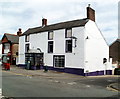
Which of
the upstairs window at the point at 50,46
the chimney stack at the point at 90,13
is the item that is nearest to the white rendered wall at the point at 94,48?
the chimney stack at the point at 90,13

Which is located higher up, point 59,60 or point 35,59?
point 35,59

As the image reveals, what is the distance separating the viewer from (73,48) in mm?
24406

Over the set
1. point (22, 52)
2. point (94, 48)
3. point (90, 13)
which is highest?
point (90, 13)

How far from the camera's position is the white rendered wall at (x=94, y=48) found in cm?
2392

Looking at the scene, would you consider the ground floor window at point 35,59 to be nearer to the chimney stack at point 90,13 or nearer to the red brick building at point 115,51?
the chimney stack at point 90,13

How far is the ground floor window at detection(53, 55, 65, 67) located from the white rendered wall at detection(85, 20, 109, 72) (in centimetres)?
420

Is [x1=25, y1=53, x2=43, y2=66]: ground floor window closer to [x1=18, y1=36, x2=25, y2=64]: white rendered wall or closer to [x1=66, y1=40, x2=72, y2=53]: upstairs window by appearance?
[x1=18, y1=36, x2=25, y2=64]: white rendered wall

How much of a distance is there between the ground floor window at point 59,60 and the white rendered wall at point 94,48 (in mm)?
4200

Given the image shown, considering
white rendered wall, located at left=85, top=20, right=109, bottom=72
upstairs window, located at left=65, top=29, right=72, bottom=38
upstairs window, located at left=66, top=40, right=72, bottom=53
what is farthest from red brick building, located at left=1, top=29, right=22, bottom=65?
white rendered wall, located at left=85, top=20, right=109, bottom=72

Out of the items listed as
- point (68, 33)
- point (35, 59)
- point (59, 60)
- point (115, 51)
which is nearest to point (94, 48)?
point (68, 33)

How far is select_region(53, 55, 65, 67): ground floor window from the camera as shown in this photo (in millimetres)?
25641

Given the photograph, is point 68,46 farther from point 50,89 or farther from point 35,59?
point 50,89

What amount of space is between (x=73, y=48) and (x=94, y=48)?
383 cm

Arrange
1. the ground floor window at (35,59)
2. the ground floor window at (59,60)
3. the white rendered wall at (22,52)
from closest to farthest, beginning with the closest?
the ground floor window at (59,60) < the ground floor window at (35,59) < the white rendered wall at (22,52)
